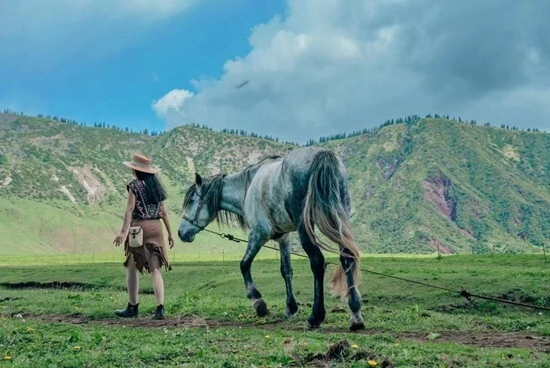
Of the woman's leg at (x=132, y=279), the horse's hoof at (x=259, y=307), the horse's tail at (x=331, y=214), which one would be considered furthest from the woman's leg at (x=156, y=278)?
the horse's tail at (x=331, y=214)

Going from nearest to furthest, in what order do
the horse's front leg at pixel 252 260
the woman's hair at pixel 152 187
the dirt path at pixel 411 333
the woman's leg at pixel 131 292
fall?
the dirt path at pixel 411 333 → the horse's front leg at pixel 252 260 → the woman's hair at pixel 152 187 → the woman's leg at pixel 131 292

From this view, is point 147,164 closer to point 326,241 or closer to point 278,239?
point 278,239

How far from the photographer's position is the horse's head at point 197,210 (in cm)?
1449

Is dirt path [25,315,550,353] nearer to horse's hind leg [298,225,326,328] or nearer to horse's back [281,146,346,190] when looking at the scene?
horse's hind leg [298,225,326,328]

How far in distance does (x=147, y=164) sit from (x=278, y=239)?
3218mm

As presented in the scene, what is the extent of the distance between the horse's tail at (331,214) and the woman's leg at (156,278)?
358cm

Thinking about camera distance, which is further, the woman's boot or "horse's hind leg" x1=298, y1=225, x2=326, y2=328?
the woman's boot

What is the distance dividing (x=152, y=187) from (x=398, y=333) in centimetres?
583

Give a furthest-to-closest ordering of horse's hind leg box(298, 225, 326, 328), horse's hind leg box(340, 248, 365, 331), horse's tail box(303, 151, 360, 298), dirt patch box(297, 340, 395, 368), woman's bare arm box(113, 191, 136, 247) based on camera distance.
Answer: woman's bare arm box(113, 191, 136, 247) < horse's hind leg box(298, 225, 326, 328) < horse's tail box(303, 151, 360, 298) < horse's hind leg box(340, 248, 365, 331) < dirt patch box(297, 340, 395, 368)

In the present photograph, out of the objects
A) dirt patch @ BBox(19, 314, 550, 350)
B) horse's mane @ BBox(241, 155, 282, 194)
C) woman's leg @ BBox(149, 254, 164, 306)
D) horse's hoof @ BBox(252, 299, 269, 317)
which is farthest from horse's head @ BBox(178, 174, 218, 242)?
horse's hoof @ BBox(252, 299, 269, 317)

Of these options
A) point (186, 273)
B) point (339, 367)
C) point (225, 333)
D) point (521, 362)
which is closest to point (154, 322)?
point (225, 333)

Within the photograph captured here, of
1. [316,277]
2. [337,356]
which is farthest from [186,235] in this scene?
[337,356]

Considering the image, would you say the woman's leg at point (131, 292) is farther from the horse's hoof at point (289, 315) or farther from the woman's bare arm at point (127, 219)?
the horse's hoof at point (289, 315)

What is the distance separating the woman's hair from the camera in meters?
12.7
